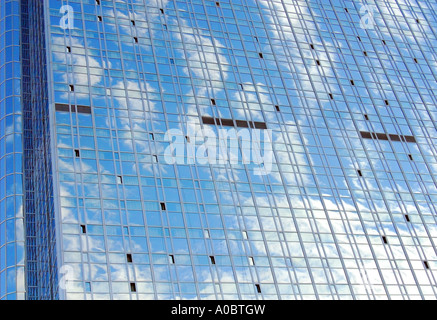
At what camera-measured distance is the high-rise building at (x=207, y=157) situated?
47.7m

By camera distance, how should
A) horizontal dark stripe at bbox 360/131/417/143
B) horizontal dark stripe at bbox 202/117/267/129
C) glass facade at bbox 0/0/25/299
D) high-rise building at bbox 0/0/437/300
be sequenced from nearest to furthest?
high-rise building at bbox 0/0/437/300, glass facade at bbox 0/0/25/299, horizontal dark stripe at bbox 202/117/267/129, horizontal dark stripe at bbox 360/131/417/143

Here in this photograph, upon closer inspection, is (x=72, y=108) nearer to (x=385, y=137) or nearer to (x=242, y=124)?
(x=242, y=124)

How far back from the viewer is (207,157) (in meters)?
54.2

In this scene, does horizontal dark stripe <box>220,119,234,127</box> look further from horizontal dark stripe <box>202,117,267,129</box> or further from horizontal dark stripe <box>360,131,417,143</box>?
horizontal dark stripe <box>360,131,417,143</box>

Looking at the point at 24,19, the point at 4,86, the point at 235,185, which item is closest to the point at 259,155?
the point at 235,185

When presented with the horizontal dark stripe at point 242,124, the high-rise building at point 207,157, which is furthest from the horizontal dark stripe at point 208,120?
the horizontal dark stripe at point 242,124

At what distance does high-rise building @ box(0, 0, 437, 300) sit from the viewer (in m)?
47.7

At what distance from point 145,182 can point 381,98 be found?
1145 inches

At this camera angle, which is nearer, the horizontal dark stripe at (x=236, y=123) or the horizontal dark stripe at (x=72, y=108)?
the horizontal dark stripe at (x=72, y=108)

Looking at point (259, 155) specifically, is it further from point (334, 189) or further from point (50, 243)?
point (50, 243)

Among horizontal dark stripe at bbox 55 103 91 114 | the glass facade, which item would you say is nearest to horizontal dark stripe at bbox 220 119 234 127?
horizontal dark stripe at bbox 55 103 91 114

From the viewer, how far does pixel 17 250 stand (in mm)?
50875

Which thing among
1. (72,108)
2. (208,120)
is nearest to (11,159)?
(72,108)

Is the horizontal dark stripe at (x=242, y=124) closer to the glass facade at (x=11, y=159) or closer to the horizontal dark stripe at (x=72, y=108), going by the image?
the horizontal dark stripe at (x=72, y=108)
